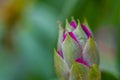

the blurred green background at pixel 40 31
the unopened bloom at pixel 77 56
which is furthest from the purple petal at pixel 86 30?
the blurred green background at pixel 40 31

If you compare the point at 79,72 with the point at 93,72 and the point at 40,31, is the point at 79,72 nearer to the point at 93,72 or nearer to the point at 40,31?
the point at 93,72

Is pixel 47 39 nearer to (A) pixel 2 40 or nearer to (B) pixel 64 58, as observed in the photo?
(A) pixel 2 40

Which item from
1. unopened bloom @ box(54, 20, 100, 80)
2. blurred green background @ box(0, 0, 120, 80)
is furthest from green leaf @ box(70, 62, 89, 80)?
blurred green background @ box(0, 0, 120, 80)

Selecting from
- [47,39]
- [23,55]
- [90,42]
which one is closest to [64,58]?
[90,42]

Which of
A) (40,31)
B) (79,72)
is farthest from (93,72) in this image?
(40,31)

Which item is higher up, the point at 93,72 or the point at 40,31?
the point at 40,31
